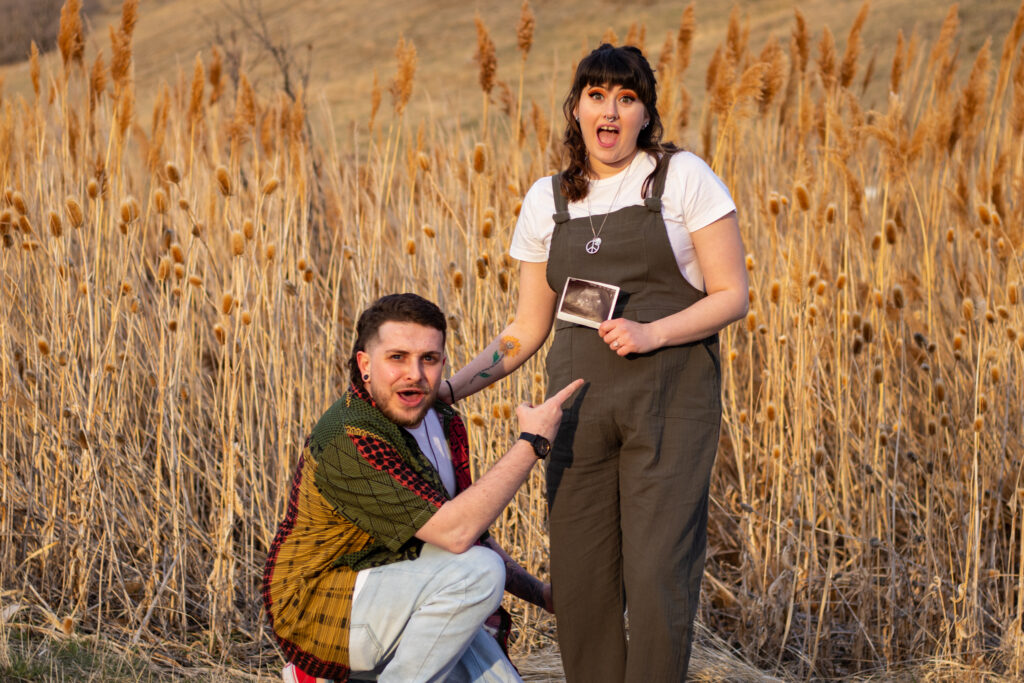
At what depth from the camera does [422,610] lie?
186 centimetres

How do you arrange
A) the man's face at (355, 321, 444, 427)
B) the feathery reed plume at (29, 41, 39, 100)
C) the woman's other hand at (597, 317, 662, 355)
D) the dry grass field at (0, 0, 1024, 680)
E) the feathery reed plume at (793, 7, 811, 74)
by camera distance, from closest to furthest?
the woman's other hand at (597, 317, 662, 355)
the man's face at (355, 321, 444, 427)
the dry grass field at (0, 0, 1024, 680)
the feathery reed plume at (29, 41, 39, 100)
the feathery reed plume at (793, 7, 811, 74)

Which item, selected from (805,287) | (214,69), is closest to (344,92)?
(214,69)

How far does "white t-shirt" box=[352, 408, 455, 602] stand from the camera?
2002 mm

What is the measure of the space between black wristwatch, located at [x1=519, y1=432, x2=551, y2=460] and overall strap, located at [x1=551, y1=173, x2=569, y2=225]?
0.45 metres

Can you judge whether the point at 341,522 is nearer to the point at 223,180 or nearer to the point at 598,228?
the point at 598,228

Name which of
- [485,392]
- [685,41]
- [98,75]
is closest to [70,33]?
[98,75]

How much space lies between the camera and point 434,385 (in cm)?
194

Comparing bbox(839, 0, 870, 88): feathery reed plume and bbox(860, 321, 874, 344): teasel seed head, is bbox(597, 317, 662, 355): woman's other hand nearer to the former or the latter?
bbox(860, 321, 874, 344): teasel seed head

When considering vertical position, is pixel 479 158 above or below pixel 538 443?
above

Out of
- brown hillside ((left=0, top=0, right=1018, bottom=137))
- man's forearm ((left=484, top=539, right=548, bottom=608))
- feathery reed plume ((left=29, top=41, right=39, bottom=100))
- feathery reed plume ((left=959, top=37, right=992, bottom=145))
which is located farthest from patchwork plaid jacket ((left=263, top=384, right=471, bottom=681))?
brown hillside ((left=0, top=0, right=1018, bottom=137))

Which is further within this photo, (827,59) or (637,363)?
(827,59)

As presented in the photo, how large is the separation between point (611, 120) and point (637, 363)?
18.8 inches

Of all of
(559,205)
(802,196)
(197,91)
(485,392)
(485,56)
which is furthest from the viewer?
(197,91)

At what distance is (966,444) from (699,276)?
1294 millimetres
